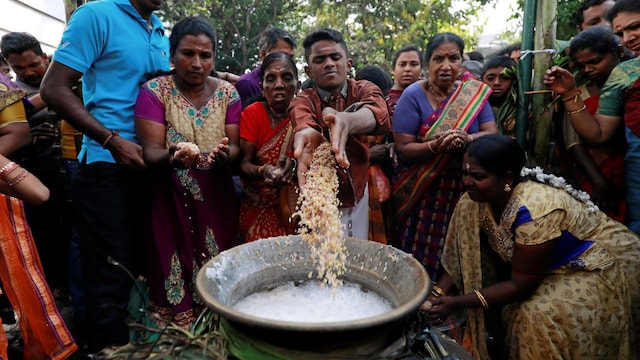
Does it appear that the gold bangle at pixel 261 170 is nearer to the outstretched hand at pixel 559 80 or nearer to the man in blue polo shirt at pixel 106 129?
the man in blue polo shirt at pixel 106 129

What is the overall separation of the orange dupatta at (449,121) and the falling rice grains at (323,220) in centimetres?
115

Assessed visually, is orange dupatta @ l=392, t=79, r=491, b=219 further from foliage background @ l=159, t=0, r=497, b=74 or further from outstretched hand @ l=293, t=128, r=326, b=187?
foliage background @ l=159, t=0, r=497, b=74

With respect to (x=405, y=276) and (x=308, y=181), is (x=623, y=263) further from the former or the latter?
(x=308, y=181)

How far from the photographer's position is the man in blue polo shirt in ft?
8.41

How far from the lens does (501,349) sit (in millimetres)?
3039

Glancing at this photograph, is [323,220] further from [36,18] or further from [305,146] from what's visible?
[36,18]

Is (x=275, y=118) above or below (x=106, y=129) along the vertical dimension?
below

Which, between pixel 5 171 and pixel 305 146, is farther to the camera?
pixel 305 146

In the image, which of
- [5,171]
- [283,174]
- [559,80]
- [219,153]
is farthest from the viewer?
[559,80]

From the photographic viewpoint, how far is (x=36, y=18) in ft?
22.1

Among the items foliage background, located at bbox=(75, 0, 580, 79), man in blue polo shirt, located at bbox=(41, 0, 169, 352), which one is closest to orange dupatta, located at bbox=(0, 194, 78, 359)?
man in blue polo shirt, located at bbox=(41, 0, 169, 352)

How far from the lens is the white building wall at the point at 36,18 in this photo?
5930 millimetres

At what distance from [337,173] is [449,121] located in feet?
3.27

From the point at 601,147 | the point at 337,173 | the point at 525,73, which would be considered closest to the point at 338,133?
the point at 337,173
